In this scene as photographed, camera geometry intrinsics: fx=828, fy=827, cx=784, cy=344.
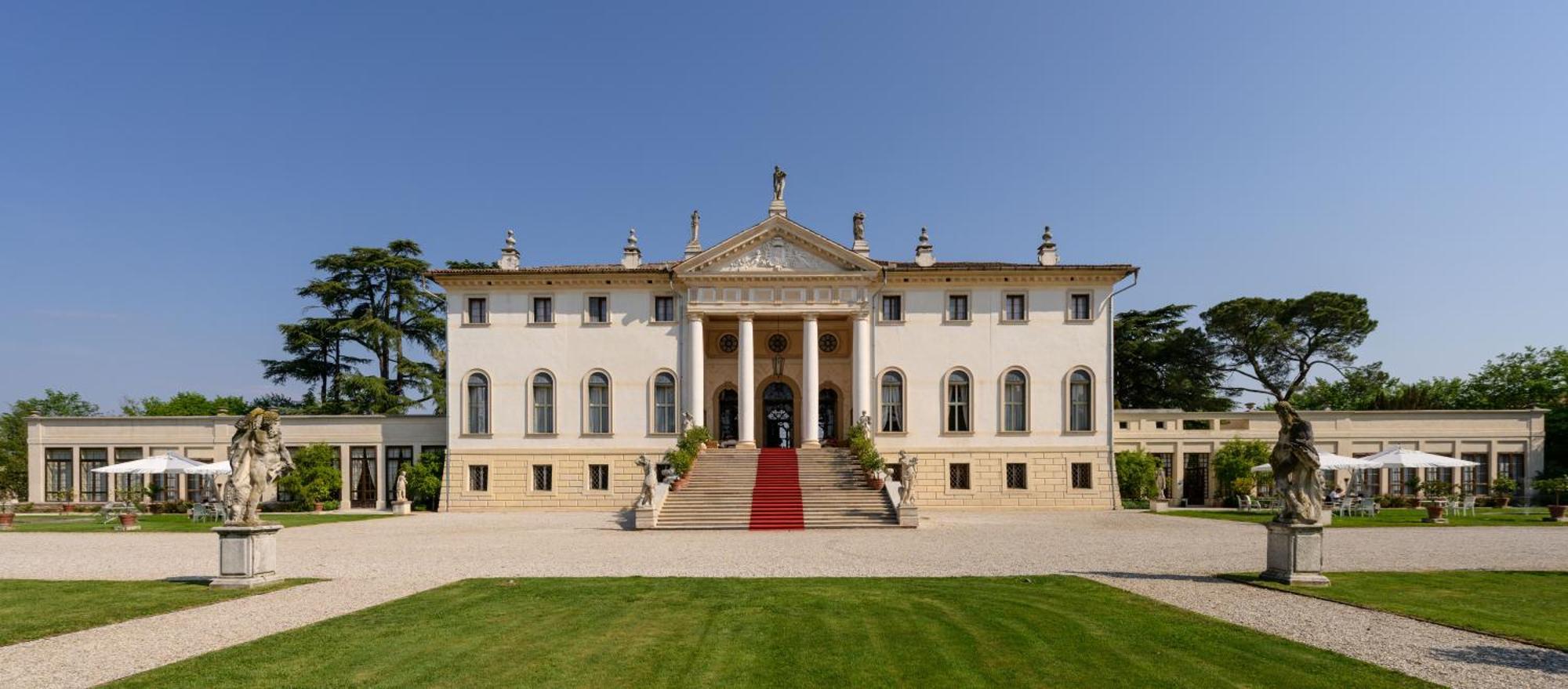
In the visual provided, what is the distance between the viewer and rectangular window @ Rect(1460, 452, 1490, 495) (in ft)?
119

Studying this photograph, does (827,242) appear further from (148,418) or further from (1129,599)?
(148,418)

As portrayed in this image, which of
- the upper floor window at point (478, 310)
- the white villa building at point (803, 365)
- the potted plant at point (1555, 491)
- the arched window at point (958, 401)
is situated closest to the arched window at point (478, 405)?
the white villa building at point (803, 365)

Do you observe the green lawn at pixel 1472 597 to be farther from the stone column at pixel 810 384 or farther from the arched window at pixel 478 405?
the arched window at pixel 478 405

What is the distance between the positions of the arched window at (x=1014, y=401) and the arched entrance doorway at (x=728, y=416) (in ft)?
38.4

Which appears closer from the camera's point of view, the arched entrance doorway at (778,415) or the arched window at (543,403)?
the arched window at (543,403)

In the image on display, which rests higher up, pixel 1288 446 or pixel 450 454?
pixel 1288 446

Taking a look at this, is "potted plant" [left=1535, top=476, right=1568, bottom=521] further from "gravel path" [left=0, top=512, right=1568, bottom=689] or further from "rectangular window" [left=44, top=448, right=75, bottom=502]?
"rectangular window" [left=44, top=448, right=75, bottom=502]

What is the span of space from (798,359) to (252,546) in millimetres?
25643

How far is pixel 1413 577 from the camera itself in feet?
45.4

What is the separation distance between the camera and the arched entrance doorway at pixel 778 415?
37.9 metres

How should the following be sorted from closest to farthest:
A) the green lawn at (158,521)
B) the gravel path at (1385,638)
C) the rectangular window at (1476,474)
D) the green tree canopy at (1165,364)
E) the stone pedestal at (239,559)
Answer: the gravel path at (1385,638) < the stone pedestal at (239,559) < the green lawn at (158,521) < the rectangular window at (1476,474) < the green tree canopy at (1165,364)

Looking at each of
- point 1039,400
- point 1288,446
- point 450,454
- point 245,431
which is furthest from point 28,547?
point 1039,400

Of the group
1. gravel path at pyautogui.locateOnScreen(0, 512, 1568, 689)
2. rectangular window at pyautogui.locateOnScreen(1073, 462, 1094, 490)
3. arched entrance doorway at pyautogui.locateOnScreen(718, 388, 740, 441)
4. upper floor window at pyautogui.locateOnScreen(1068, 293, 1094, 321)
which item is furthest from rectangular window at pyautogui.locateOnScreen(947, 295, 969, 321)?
arched entrance doorway at pyautogui.locateOnScreen(718, 388, 740, 441)

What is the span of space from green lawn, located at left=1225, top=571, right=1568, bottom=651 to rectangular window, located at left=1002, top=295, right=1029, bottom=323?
20.6m
